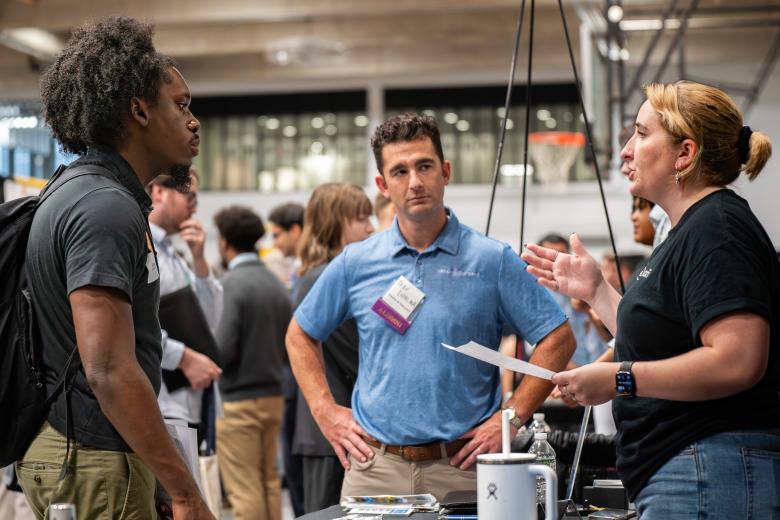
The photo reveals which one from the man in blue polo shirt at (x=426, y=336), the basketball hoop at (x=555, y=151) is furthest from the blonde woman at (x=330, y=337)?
the basketball hoop at (x=555, y=151)

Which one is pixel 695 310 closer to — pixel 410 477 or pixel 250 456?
pixel 410 477

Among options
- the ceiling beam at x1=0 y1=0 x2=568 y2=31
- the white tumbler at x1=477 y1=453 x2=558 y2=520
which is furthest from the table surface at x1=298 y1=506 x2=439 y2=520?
the ceiling beam at x1=0 y1=0 x2=568 y2=31

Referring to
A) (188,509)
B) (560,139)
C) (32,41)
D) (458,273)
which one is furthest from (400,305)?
(32,41)

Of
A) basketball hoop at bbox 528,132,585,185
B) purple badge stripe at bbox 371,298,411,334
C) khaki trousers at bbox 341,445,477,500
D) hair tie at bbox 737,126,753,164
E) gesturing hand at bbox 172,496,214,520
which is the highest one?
basketball hoop at bbox 528,132,585,185

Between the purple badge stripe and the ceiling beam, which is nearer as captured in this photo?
the purple badge stripe

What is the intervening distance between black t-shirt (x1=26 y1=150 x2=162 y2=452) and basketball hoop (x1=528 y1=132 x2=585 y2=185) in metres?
8.94

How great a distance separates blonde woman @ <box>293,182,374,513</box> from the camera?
11.8 feet

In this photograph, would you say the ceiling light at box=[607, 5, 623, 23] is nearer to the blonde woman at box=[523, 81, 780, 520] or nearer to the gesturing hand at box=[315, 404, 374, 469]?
the gesturing hand at box=[315, 404, 374, 469]

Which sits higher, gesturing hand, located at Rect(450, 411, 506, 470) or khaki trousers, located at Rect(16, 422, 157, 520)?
khaki trousers, located at Rect(16, 422, 157, 520)

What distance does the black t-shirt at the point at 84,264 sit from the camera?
1.66m

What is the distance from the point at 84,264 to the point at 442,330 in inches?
45.1

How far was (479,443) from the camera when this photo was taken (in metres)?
2.52

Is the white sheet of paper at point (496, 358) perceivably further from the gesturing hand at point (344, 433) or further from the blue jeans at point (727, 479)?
the gesturing hand at point (344, 433)

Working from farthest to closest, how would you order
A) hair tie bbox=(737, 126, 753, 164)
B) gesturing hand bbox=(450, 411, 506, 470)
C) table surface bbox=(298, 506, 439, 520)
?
gesturing hand bbox=(450, 411, 506, 470) → table surface bbox=(298, 506, 439, 520) → hair tie bbox=(737, 126, 753, 164)
